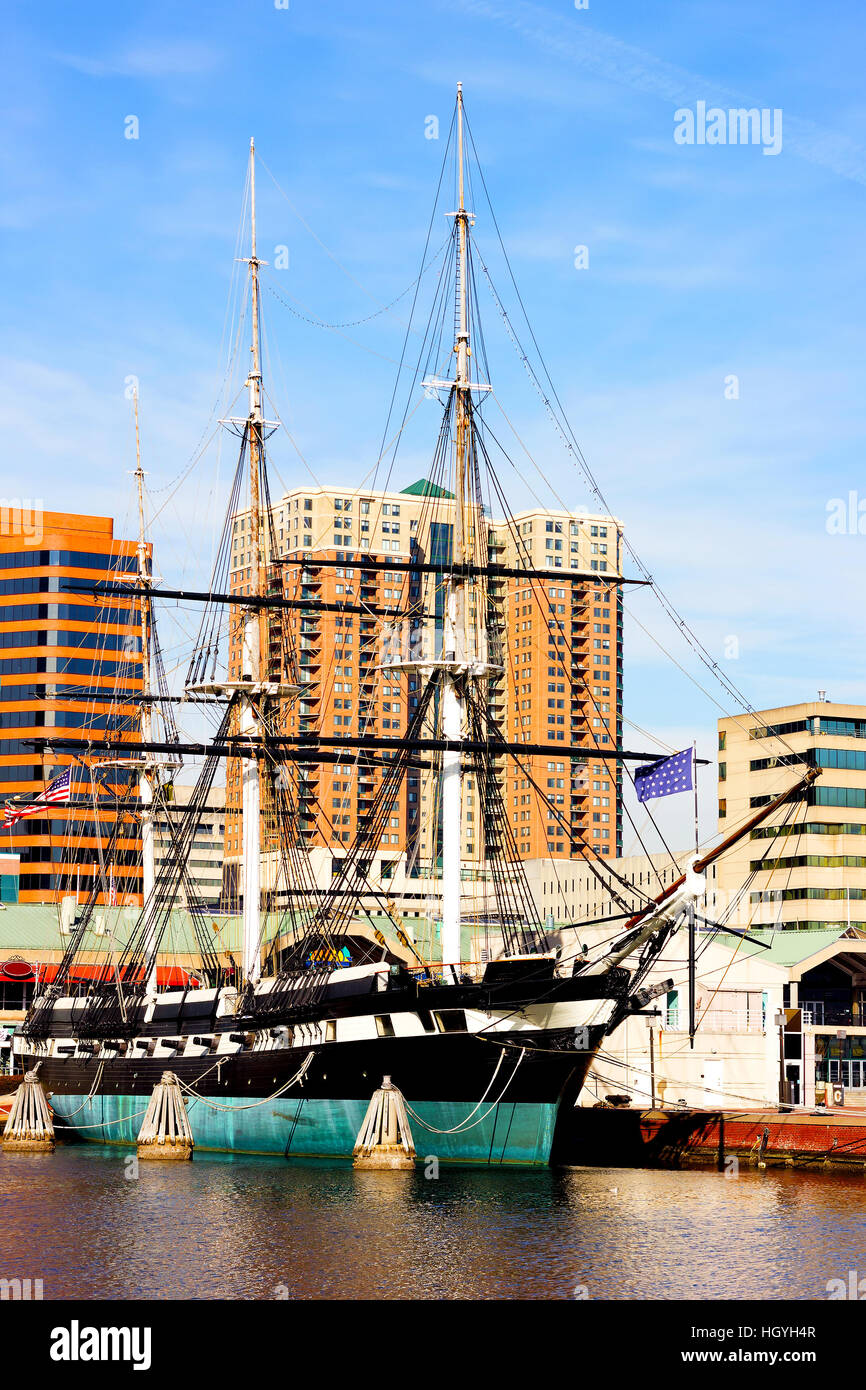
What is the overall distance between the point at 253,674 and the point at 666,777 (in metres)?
29.7

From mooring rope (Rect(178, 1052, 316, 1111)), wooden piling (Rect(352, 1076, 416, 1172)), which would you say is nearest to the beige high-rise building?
mooring rope (Rect(178, 1052, 316, 1111))

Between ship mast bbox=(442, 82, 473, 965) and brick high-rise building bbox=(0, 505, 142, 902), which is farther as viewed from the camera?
brick high-rise building bbox=(0, 505, 142, 902)

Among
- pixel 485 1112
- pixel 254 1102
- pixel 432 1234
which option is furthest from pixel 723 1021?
pixel 432 1234

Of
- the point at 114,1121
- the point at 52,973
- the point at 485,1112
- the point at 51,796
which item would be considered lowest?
the point at 114,1121

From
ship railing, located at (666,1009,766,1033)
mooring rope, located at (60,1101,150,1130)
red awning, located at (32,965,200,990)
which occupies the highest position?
ship railing, located at (666,1009,766,1033)

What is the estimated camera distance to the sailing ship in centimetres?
5547

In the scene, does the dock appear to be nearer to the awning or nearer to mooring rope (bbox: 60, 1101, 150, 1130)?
mooring rope (bbox: 60, 1101, 150, 1130)

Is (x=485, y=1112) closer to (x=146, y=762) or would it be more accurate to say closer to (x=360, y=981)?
(x=360, y=981)

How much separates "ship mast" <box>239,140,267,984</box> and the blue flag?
23.9m

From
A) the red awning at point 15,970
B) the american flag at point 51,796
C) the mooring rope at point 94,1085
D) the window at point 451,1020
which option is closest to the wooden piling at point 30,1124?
the mooring rope at point 94,1085

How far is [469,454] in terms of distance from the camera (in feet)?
219

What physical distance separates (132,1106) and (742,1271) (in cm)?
4092

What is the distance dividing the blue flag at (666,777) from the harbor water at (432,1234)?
1176 cm

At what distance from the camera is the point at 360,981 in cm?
5875
